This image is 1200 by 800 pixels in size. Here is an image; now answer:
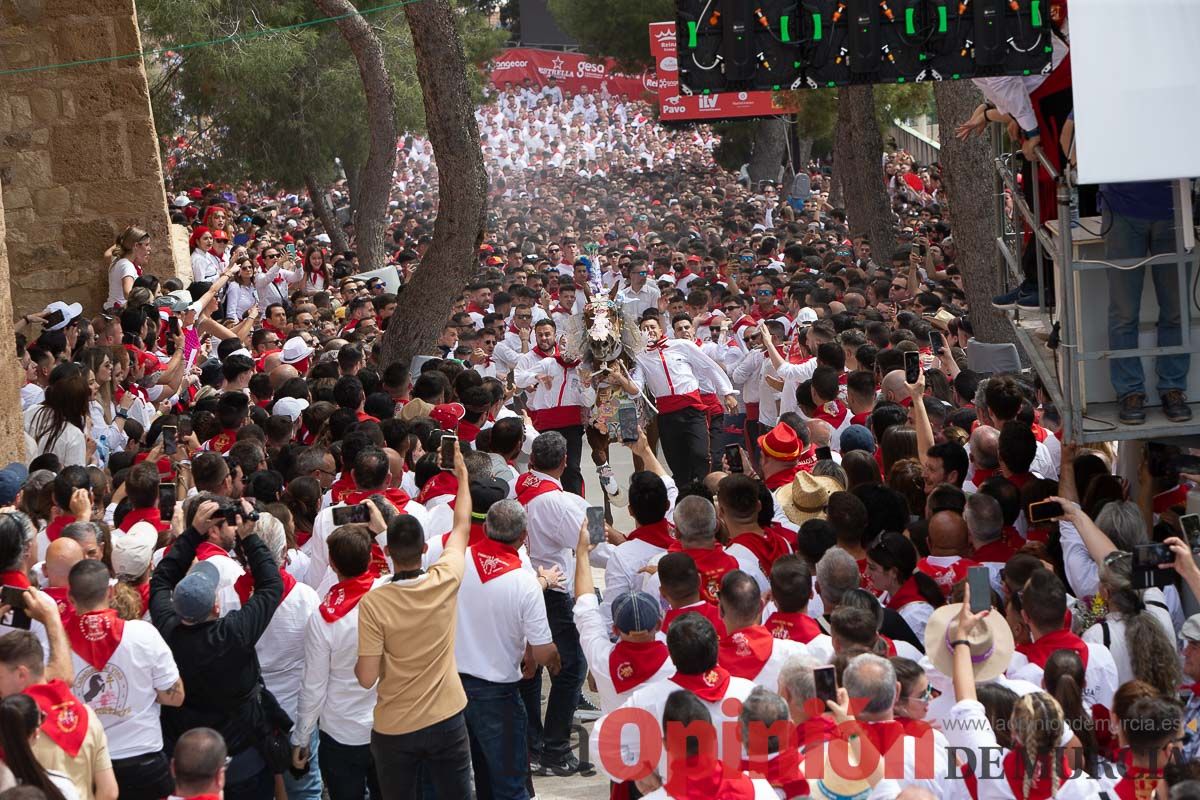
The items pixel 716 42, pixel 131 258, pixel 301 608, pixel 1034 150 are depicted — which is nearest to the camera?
pixel 301 608

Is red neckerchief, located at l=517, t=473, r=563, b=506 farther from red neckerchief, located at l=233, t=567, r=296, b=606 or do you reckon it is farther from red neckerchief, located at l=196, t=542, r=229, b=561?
red neckerchief, located at l=196, t=542, r=229, b=561

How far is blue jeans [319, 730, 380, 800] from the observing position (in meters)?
6.34

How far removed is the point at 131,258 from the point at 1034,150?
340 inches

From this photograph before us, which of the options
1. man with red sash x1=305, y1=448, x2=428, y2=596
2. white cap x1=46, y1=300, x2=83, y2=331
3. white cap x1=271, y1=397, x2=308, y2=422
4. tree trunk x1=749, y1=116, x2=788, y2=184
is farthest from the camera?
tree trunk x1=749, y1=116, x2=788, y2=184

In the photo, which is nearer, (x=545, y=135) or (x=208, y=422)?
(x=208, y=422)

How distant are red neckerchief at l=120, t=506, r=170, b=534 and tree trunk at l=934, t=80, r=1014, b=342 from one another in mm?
7856

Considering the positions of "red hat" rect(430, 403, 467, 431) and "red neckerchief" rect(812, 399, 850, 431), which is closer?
"red neckerchief" rect(812, 399, 850, 431)

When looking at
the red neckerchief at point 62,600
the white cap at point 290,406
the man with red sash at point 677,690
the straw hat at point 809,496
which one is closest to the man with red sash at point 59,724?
the red neckerchief at point 62,600

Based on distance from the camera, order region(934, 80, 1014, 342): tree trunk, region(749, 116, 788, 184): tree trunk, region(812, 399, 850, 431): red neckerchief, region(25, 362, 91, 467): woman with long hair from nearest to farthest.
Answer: region(25, 362, 91, 467): woman with long hair
region(812, 399, 850, 431): red neckerchief
region(934, 80, 1014, 342): tree trunk
region(749, 116, 788, 184): tree trunk

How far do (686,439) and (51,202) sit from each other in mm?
6456

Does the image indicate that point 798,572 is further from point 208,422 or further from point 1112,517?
point 208,422

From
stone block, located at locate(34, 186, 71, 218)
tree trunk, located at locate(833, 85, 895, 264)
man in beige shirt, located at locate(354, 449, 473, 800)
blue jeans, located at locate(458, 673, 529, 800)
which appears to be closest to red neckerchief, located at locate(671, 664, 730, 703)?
man in beige shirt, located at locate(354, 449, 473, 800)

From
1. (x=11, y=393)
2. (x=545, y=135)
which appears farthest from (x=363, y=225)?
(x=545, y=135)

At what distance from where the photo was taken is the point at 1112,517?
248 inches
